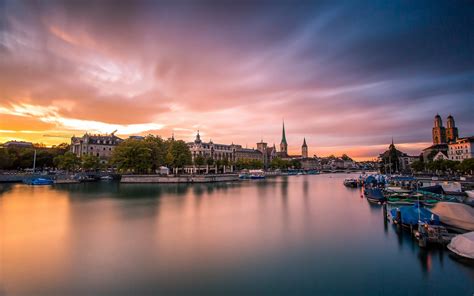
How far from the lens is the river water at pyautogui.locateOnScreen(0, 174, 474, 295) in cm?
1073

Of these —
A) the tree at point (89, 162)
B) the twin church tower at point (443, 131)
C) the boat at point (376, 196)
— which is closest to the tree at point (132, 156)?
the tree at point (89, 162)

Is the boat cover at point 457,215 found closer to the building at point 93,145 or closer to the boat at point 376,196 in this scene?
the boat at point 376,196

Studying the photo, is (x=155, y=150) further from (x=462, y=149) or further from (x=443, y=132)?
(x=443, y=132)

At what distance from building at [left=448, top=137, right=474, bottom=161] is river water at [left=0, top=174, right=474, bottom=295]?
78335 millimetres

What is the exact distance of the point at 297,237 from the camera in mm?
17969

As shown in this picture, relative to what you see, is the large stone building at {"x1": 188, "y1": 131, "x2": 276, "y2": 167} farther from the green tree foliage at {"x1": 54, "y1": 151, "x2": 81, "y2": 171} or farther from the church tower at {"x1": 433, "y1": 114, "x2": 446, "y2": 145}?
the church tower at {"x1": 433, "y1": 114, "x2": 446, "y2": 145}

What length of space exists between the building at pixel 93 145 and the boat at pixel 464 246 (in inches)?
3883

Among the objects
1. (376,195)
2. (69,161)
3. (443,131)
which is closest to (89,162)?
(69,161)

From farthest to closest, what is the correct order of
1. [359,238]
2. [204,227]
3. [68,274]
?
[204,227], [359,238], [68,274]

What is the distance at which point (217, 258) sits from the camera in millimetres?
13727

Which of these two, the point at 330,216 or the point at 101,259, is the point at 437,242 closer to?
the point at 330,216

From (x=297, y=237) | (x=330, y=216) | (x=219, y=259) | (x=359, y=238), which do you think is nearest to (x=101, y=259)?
(x=219, y=259)

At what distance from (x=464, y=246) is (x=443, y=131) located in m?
143

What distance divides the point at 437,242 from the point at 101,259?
17.6m
